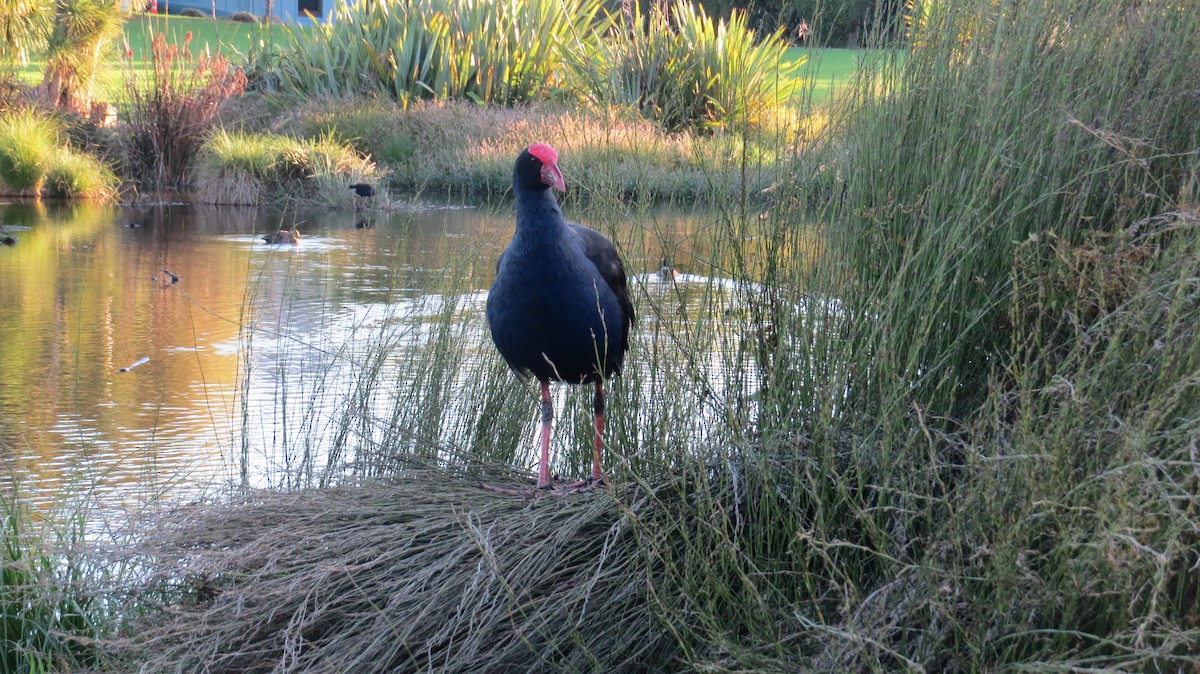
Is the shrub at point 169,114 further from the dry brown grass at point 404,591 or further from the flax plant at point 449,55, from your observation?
the dry brown grass at point 404,591

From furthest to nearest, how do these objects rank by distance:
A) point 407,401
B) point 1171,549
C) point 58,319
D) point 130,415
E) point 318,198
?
point 318,198 → point 58,319 → point 130,415 → point 407,401 → point 1171,549

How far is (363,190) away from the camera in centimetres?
1475

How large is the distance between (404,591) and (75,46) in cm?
1890

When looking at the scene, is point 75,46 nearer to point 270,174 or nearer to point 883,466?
point 270,174

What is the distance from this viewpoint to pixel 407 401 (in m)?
4.51

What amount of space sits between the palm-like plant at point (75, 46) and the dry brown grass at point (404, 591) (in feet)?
58.2

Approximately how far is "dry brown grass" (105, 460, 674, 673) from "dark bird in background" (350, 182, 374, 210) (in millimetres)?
11671

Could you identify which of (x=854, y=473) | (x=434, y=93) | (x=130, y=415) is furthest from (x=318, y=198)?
(x=854, y=473)

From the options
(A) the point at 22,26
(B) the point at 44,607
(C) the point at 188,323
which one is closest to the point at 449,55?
(A) the point at 22,26

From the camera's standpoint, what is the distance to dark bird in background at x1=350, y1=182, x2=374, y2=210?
14.7m

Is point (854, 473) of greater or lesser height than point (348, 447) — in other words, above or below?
above

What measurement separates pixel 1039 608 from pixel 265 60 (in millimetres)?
21724

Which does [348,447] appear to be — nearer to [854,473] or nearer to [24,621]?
[24,621]

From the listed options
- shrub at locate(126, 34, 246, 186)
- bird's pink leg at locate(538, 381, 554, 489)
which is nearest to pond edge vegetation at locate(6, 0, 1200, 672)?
bird's pink leg at locate(538, 381, 554, 489)
